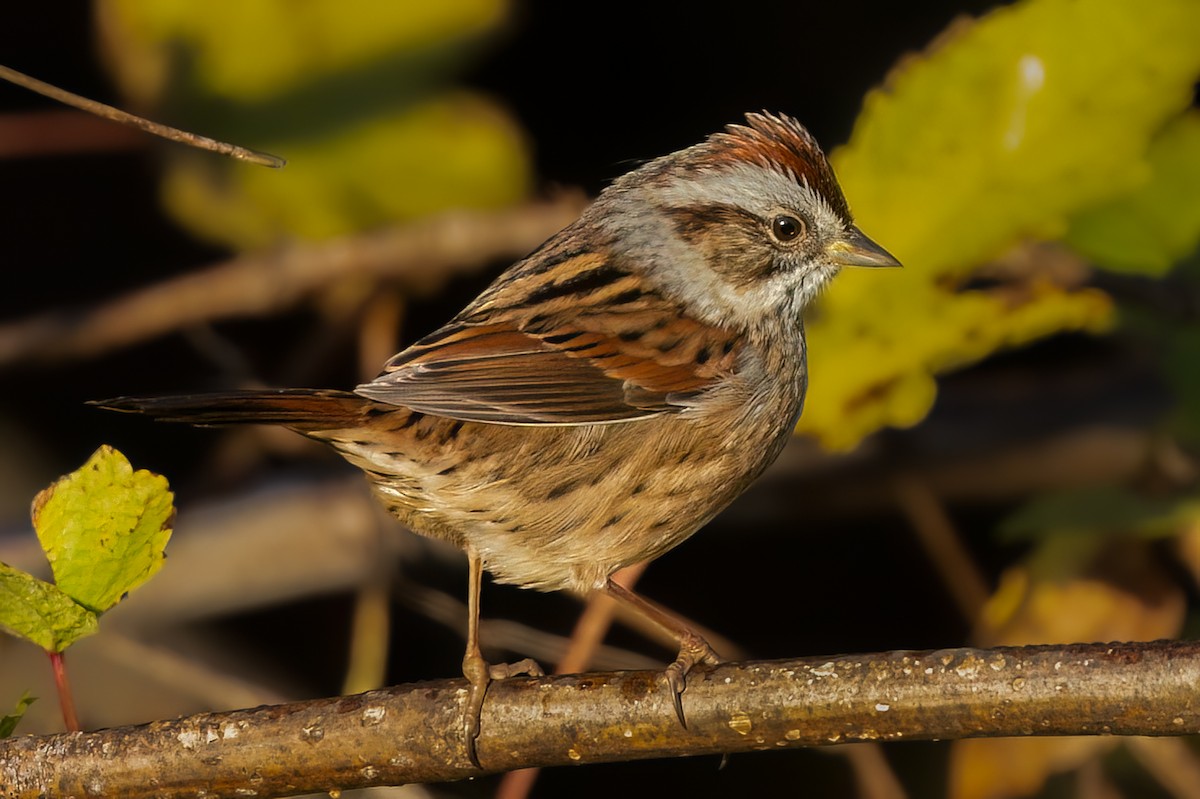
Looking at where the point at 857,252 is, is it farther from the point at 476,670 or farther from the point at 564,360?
the point at 476,670

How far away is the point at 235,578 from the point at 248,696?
66cm

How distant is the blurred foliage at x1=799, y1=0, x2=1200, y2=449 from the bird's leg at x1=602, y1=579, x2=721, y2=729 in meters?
0.37

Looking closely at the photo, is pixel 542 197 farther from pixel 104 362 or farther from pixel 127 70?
pixel 104 362

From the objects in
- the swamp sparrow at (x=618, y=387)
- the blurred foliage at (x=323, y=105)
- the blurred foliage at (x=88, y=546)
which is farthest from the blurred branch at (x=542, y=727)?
the blurred foliage at (x=323, y=105)

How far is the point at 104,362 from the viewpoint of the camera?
4062 millimetres

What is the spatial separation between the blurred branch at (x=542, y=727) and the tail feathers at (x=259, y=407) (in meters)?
0.37

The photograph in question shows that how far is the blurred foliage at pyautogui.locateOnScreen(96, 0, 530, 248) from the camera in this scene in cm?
334

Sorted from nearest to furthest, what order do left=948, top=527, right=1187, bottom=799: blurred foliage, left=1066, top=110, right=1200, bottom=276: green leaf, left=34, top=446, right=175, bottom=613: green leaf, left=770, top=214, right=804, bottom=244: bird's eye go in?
left=34, top=446, right=175, bottom=613: green leaf, left=1066, top=110, right=1200, bottom=276: green leaf, left=770, top=214, right=804, bottom=244: bird's eye, left=948, top=527, right=1187, bottom=799: blurred foliage

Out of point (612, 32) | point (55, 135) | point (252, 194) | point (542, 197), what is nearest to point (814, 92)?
point (612, 32)

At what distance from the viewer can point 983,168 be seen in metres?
2.30

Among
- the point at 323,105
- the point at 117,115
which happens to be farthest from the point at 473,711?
the point at 323,105

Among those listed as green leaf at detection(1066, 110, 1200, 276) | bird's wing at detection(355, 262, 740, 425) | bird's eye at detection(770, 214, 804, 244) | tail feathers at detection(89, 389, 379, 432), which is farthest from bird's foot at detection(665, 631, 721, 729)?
green leaf at detection(1066, 110, 1200, 276)

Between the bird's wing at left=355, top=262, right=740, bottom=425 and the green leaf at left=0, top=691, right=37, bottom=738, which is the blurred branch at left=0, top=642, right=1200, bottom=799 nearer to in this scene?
the green leaf at left=0, top=691, right=37, bottom=738

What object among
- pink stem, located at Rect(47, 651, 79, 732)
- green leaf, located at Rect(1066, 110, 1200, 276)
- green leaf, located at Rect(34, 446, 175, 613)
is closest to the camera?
green leaf, located at Rect(34, 446, 175, 613)
